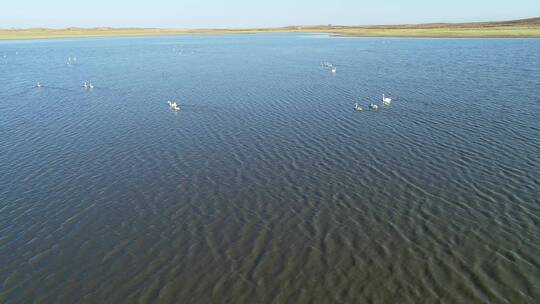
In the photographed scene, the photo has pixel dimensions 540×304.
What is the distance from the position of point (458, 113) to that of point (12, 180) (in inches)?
1661

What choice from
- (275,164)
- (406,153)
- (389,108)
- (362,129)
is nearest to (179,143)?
(275,164)

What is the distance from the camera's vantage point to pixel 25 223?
74.7 feet

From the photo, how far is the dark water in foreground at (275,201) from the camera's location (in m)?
17.4

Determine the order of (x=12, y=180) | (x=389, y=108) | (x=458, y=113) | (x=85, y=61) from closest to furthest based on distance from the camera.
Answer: (x=12, y=180) → (x=458, y=113) → (x=389, y=108) → (x=85, y=61)

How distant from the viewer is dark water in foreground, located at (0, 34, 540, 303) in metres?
17.4

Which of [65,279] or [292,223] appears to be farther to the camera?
[292,223]

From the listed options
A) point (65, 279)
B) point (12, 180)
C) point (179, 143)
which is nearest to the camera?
point (65, 279)

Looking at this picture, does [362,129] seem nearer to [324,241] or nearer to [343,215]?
[343,215]

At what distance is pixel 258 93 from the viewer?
5641 centimetres

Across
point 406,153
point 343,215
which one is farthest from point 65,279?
point 406,153

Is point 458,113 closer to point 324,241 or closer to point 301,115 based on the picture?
point 301,115

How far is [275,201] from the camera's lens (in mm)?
24406

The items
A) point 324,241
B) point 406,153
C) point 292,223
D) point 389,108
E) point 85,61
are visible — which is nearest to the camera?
point 324,241

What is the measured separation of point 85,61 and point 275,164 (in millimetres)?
93599
